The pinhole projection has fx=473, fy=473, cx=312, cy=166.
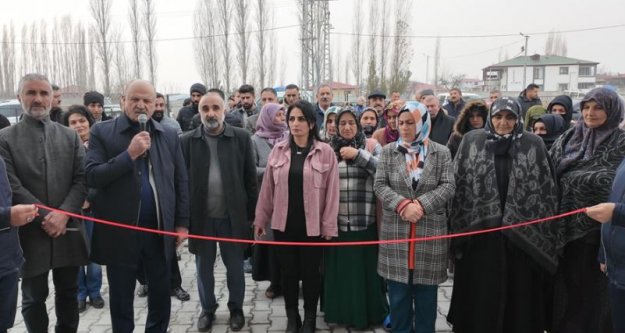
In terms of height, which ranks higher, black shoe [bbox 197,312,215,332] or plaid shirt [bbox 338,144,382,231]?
plaid shirt [bbox 338,144,382,231]

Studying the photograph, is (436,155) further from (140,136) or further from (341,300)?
(140,136)

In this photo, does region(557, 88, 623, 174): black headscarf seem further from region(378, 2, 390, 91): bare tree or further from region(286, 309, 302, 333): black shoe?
region(378, 2, 390, 91): bare tree

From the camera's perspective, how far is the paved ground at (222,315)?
4312 mm

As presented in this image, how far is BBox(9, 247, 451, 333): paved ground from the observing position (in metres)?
4.31

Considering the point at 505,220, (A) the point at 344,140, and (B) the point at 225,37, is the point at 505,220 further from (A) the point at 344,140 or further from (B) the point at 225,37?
(B) the point at 225,37

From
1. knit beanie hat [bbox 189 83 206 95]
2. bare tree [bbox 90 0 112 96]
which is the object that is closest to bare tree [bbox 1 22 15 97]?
bare tree [bbox 90 0 112 96]

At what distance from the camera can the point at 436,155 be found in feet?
12.2

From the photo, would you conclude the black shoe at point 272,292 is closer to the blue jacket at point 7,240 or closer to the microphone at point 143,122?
the microphone at point 143,122

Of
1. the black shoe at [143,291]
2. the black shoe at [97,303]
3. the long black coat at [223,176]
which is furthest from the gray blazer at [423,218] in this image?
the black shoe at [97,303]

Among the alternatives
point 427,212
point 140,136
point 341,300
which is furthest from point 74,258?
point 427,212

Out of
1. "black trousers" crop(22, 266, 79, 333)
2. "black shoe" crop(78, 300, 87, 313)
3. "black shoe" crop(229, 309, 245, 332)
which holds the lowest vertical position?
"black shoe" crop(78, 300, 87, 313)

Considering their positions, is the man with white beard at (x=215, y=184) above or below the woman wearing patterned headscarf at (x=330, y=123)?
below

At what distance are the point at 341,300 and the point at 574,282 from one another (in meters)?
1.88

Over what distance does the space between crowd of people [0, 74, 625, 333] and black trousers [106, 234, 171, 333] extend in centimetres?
1
